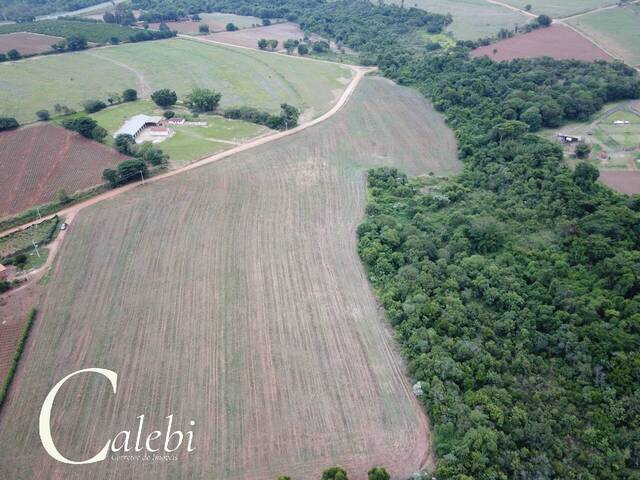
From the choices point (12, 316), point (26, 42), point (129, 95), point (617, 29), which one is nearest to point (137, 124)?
point (129, 95)

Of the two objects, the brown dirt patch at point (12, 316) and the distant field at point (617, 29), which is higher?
the distant field at point (617, 29)

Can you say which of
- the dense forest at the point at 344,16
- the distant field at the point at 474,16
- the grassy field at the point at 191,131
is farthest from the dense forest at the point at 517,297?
the distant field at the point at 474,16

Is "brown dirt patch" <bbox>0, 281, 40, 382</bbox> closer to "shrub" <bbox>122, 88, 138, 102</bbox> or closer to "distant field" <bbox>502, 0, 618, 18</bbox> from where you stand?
"shrub" <bbox>122, 88, 138, 102</bbox>

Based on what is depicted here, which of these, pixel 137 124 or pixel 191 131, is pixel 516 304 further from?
pixel 137 124

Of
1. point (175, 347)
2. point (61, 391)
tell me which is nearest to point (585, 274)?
point (175, 347)

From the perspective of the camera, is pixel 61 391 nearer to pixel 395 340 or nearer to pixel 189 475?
pixel 189 475

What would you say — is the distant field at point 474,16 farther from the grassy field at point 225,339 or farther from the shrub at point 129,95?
the grassy field at point 225,339
